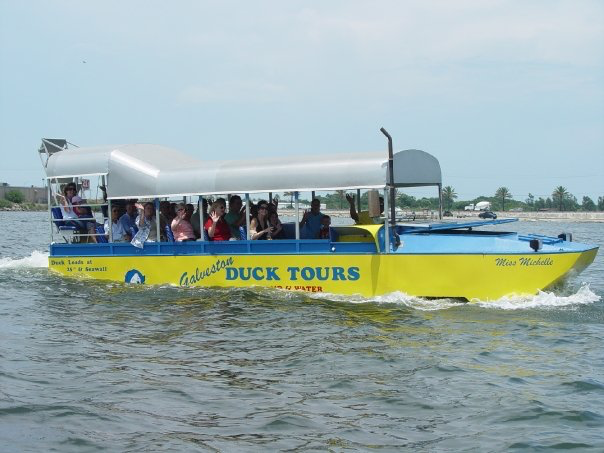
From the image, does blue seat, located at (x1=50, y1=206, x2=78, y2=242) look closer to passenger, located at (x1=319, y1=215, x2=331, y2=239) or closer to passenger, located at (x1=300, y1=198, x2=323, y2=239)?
passenger, located at (x1=300, y1=198, x2=323, y2=239)

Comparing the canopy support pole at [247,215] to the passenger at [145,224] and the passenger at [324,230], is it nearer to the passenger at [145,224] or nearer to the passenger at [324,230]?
the passenger at [324,230]

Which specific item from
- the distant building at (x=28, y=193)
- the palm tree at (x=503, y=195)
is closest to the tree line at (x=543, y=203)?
the palm tree at (x=503, y=195)

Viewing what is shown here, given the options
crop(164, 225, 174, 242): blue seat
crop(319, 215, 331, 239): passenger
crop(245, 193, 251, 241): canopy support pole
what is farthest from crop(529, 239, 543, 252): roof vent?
crop(164, 225, 174, 242): blue seat

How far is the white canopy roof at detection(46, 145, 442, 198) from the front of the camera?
1468cm

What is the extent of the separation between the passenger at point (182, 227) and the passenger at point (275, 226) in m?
1.73

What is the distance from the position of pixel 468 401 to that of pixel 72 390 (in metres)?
4.53

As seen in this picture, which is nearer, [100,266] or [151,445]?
[151,445]

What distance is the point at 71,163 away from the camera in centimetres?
1827

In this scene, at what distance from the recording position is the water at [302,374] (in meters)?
7.73

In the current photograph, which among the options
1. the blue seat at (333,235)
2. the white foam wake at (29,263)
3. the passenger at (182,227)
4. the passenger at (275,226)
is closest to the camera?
the blue seat at (333,235)

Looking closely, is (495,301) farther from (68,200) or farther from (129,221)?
(68,200)

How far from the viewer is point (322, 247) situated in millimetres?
15016

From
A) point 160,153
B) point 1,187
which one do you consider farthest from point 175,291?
point 1,187

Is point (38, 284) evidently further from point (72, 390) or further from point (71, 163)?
point (72, 390)
